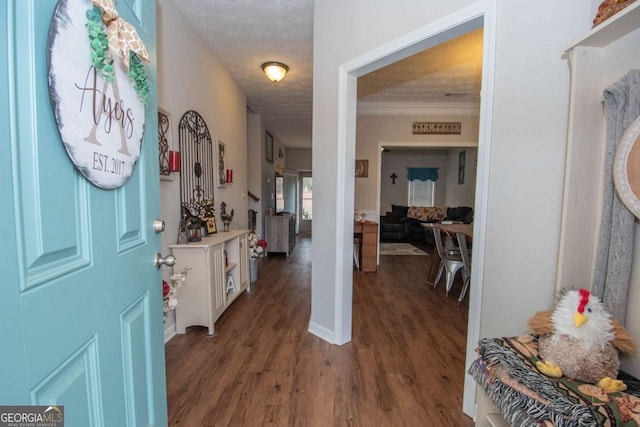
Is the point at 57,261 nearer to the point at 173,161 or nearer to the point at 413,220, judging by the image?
the point at 173,161

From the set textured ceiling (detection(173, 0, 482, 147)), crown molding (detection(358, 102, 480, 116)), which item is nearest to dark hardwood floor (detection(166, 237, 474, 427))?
textured ceiling (detection(173, 0, 482, 147))

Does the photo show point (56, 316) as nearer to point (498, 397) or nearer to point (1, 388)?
point (1, 388)

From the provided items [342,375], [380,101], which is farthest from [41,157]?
[380,101]

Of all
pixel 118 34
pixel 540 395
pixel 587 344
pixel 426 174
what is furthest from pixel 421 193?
pixel 118 34

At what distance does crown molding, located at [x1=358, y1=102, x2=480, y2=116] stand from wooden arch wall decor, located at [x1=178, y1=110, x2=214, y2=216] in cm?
276

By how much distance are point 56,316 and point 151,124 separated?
0.71m

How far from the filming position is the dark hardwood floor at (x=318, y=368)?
1484mm

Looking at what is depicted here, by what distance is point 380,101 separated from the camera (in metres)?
4.52

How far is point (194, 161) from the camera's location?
8.79ft

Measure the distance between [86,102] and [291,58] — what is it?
2.95 m

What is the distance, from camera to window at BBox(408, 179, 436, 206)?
8727mm

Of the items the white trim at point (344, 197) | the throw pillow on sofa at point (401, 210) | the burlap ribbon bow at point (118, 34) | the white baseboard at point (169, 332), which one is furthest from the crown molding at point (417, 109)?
the burlap ribbon bow at point (118, 34)

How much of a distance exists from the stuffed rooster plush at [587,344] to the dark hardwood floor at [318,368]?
841 mm

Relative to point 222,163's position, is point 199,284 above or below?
below
